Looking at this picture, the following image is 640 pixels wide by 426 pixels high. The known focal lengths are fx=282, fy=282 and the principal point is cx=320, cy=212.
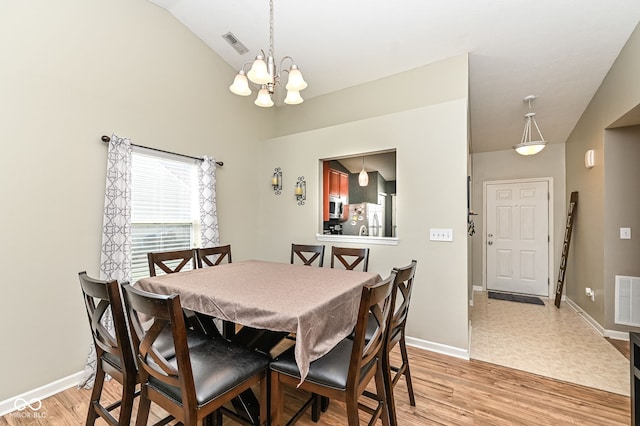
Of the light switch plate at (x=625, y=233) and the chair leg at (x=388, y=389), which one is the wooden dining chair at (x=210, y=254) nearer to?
the chair leg at (x=388, y=389)

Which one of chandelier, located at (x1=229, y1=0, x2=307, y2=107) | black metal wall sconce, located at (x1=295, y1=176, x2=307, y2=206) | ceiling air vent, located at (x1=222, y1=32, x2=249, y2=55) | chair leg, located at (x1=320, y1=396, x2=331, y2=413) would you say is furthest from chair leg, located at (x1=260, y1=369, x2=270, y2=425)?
ceiling air vent, located at (x1=222, y1=32, x2=249, y2=55)

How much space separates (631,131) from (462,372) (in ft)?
10.7

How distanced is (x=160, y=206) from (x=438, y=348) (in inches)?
127

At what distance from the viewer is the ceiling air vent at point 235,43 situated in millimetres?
3257

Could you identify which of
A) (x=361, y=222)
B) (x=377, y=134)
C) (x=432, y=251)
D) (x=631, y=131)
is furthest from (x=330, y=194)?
(x=631, y=131)

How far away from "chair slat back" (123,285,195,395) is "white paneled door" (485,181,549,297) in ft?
17.7

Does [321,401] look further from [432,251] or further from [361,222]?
[361,222]

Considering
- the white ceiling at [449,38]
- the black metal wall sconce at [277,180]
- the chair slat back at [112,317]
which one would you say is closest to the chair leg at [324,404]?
the chair slat back at [112,317]

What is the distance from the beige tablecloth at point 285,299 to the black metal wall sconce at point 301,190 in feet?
5.06

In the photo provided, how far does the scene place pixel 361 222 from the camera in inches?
159

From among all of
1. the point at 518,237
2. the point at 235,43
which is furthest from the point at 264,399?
the point at 518,237

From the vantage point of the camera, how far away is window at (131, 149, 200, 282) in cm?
281

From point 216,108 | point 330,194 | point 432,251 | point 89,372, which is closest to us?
point 89,372

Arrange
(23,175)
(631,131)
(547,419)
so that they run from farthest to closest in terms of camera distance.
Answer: (631,131)
(23,175)
(547,419)
